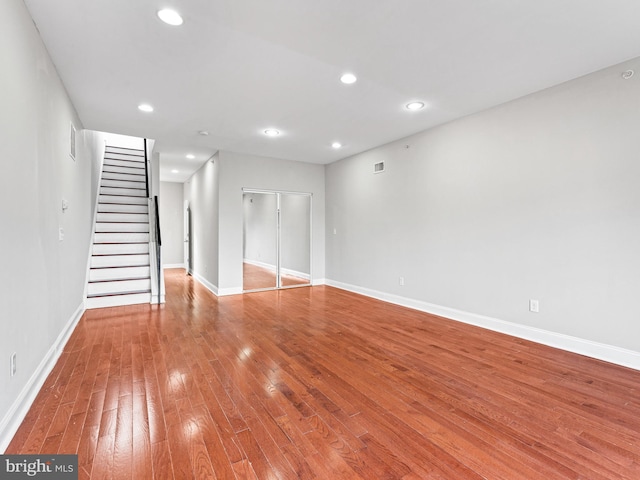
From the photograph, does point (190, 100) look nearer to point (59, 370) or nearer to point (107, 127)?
point (107, 127)

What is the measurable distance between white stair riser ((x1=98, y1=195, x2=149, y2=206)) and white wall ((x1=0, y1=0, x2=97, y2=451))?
3.16 meters

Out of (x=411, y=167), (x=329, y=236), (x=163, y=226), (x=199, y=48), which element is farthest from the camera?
(x=163, y=226)

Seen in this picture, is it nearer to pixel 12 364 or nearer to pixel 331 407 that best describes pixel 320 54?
pixel 331 407

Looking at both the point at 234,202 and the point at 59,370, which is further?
the point at 234,202

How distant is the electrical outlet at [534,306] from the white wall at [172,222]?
8.82 metres

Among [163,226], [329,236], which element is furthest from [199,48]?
[163,226]

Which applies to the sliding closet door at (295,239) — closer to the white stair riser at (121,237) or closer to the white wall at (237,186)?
the white wall at (237,186)

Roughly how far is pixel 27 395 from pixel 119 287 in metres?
3.15

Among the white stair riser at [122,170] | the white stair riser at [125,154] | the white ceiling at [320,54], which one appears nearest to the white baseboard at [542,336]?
the white ceiling at [320,54]

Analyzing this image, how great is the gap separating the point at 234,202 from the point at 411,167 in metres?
3.28

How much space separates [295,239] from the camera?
264 inches

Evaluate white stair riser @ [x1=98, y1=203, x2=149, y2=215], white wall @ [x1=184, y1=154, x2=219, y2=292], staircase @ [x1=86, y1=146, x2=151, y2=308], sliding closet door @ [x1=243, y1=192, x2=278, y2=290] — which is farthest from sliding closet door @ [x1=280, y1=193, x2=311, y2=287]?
white stair riser @ [x1=98, y1=203, x2=149, y2=215]

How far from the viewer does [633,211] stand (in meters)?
2.71

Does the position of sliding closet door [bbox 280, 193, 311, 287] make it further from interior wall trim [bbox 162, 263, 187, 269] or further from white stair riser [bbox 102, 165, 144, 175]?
interior wall trim [bbox 162, 263, 187, 269]
